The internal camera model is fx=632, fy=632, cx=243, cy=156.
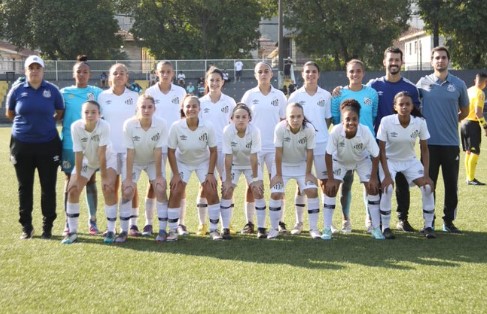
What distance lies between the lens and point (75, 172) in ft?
23.7

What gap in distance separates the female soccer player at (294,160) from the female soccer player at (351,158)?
18cm

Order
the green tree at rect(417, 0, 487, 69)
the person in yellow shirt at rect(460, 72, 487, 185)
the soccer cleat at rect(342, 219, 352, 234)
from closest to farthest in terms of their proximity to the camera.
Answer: the soccer cleat at rect(342, 219, 352, 234)
the person in yellow shirt at rect(460, 72, 487, 185)
the green tree at rect(417, 0, 487, 69)

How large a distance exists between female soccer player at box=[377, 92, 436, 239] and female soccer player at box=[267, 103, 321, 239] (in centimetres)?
80

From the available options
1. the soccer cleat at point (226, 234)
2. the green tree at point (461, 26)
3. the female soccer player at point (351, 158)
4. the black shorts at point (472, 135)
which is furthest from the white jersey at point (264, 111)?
the green tree at point (461, 26)

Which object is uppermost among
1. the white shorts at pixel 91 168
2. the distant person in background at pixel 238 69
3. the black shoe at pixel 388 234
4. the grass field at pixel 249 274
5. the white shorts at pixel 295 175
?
the distant person in background at pixel 238 69

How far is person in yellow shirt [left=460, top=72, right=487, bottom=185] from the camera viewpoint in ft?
38.5

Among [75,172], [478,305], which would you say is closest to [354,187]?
[75,172]

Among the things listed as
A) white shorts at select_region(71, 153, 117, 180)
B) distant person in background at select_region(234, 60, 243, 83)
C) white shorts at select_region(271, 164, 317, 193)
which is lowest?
white shorts at select_region(271, 164, 317, 193)

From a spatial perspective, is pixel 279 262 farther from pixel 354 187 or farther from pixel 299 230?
pixel 354 187

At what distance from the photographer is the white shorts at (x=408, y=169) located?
7.43m

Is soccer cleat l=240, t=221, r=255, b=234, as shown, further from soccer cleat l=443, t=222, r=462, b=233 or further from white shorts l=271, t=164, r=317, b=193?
soccer cleat l=443, t=222, r=462, b=233

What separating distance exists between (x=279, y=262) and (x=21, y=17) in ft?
143

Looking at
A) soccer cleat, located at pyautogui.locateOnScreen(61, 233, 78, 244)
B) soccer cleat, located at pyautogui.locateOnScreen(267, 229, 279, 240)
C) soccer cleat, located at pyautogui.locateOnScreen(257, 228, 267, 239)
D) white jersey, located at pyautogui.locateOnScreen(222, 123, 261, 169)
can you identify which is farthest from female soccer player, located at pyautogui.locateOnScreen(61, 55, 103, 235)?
soccer cleat, located at pyautogui.locateOnScreen(267, 229, 279, 240)

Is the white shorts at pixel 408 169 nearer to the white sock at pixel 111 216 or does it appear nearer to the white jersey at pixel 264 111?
the white jersey at pixel 264 111
